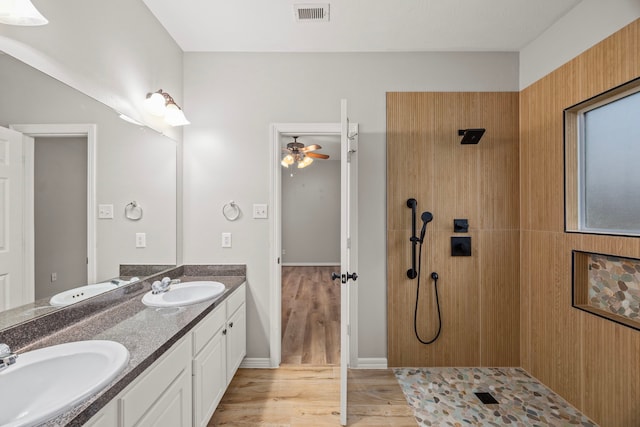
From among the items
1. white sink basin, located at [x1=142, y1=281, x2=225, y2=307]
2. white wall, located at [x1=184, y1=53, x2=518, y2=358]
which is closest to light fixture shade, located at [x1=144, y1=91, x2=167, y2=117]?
white wall, located at [x1=184, y1=53, x2=518, y2=358]

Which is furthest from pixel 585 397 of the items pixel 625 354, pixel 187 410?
pixel 187 410

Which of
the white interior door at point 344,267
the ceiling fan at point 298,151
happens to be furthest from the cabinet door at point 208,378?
the ceiling fan at point 298,151

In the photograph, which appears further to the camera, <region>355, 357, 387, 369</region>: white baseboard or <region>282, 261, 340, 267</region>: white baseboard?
<region>282, 261, 340, 267</region>: white baseboard

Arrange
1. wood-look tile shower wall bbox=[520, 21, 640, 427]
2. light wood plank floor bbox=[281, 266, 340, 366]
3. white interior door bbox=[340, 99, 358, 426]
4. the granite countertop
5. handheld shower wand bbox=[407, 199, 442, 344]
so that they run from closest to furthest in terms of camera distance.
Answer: the granite countertop → wood-look tile shower wall bbox=[520, 21, 640, 427] → white interior door bbox=[340, 99, 358, 426] → handheld shower wand bbox=[407, 199, 442, 344] → light wood plank floor bbox=[281, 266, 340, 366]

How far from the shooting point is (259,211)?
2369mm

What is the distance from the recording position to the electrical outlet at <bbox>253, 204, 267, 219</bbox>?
2.37m

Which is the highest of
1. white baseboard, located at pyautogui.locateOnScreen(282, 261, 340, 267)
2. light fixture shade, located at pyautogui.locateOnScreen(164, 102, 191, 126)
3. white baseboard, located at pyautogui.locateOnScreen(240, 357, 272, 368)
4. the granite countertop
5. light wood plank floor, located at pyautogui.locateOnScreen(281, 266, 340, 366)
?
light fixture shade, located at pyautogui.locateOnScreen(164, 102, 191, 126)

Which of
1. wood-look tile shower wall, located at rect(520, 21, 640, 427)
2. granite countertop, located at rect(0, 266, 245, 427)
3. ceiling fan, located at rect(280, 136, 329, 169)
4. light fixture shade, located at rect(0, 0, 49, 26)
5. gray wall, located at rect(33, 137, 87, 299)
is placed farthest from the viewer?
ceiling fan, located at rect(280, 136, 329, 169)

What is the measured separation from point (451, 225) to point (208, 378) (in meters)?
2.13

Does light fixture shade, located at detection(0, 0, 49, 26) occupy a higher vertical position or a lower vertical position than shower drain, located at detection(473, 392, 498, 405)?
higher

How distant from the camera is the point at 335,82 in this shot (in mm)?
2379

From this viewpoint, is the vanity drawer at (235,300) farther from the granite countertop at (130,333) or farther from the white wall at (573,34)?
the white wall at (573,34)

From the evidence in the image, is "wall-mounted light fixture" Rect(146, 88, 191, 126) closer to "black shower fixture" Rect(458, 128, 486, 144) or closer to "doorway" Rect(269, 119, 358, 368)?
"doorway" Rect(269, 119, 358, 368)

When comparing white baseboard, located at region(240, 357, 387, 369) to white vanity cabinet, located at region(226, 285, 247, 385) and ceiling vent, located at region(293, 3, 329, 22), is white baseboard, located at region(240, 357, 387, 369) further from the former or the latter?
ceiling vent, located at region(293, 3, 329, 22)
